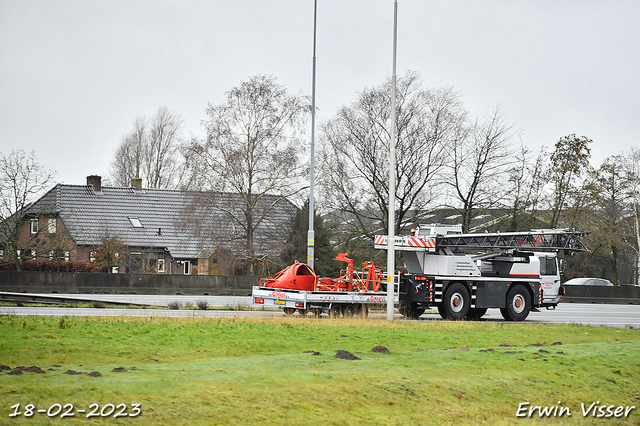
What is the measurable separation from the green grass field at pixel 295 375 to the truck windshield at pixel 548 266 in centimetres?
1111

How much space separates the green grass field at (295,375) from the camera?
23.1ft

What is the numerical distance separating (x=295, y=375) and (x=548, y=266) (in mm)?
19229

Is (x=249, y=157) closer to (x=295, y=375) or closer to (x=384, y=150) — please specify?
(x=384, y=150)

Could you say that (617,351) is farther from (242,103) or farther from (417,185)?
(242,103)

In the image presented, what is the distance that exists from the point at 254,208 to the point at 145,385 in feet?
112

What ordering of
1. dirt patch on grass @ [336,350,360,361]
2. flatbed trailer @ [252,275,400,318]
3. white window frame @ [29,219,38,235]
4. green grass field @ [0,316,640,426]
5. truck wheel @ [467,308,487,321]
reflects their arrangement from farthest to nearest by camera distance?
white window frame @ [29,219,38,235], truck wheel @ [467,308,487,321], flatbed trailer @ [252,275,400,318], dirt patch on grass @ [336,350,360,361], green grass field @ [0,316,640,426]

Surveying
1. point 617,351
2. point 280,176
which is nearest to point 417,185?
A: point 280,176

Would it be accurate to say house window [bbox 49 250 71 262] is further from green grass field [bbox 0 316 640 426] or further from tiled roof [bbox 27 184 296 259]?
green grass field [bbox 0 316 640 426]

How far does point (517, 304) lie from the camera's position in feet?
77.8

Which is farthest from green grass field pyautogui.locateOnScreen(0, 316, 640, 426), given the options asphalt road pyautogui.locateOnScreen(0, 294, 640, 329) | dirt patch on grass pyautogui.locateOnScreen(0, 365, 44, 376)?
asphalt road pyautogui.locateOnScreen(0, 294, 640, 329)

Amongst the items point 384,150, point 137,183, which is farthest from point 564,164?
point 137,183

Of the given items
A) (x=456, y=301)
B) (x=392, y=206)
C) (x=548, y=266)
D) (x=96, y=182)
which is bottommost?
(x=456, y=301)

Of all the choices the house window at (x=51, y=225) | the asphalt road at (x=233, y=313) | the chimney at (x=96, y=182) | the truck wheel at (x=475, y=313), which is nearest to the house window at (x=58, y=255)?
the house window at (x=51, y=225)

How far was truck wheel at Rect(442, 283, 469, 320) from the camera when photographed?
2216cm
